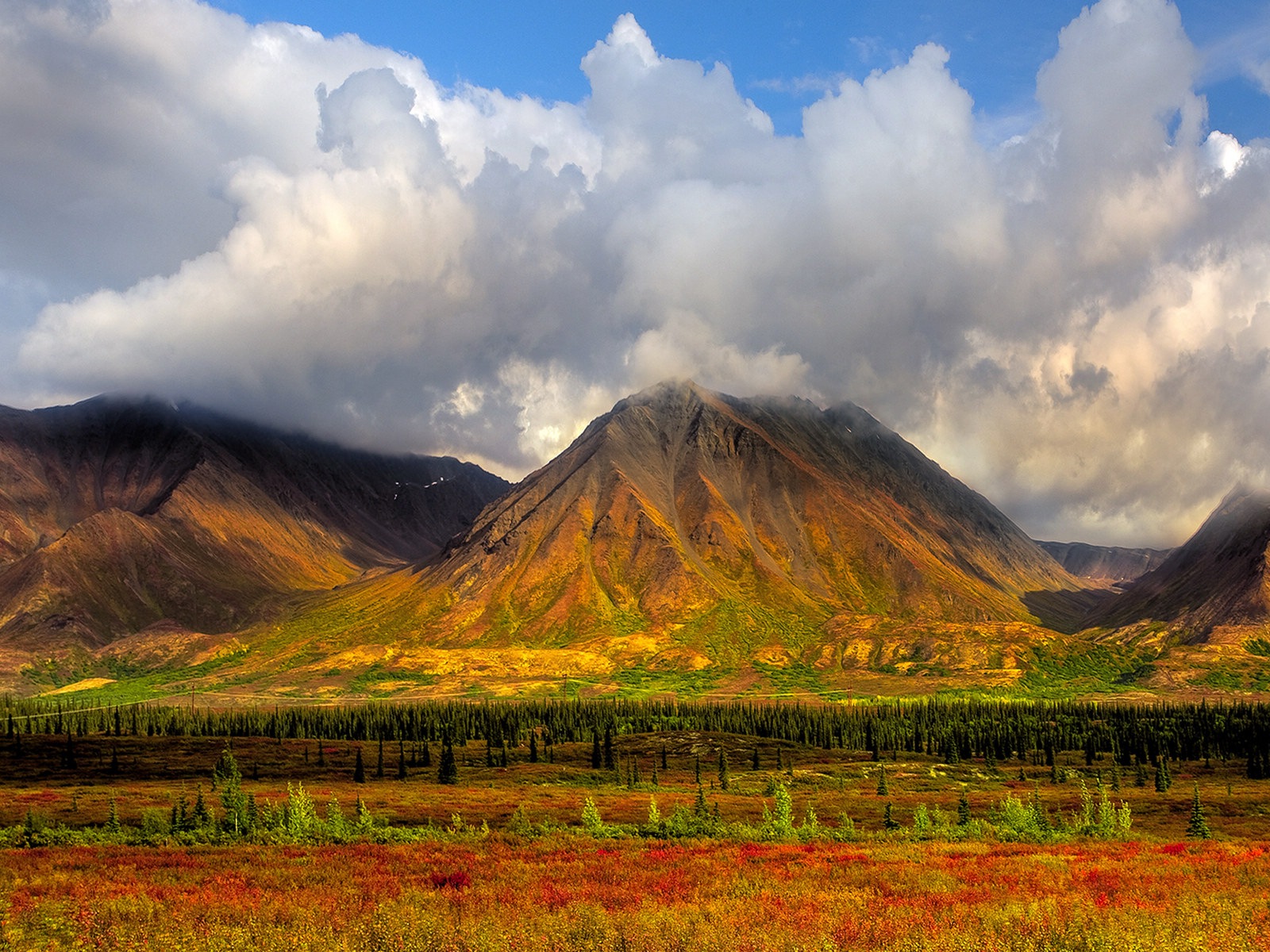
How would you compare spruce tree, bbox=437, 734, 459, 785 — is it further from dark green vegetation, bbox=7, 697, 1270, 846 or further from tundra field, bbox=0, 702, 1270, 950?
tundra field, bbox=0, 702, 1270, 950

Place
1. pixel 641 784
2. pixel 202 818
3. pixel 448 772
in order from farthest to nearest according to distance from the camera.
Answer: pixel 448 772 → pixel 641 784 → pixel 202 818

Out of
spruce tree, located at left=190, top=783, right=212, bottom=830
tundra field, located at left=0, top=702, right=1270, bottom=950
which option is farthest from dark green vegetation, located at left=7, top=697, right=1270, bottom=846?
tundra field, located at left=0, top=702, right=1270, bottom=950

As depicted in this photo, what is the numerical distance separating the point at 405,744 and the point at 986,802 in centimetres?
12779

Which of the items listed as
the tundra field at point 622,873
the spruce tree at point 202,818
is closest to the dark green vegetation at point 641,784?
the spruce tree at point 202,818

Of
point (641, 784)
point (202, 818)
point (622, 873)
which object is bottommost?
point (641, 784)

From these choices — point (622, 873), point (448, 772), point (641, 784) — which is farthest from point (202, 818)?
point (641, 784)

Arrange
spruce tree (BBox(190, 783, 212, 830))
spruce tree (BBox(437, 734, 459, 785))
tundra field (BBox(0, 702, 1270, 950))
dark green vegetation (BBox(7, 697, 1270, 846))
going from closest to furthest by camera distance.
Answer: tundra field (BBox(0, 702, 1270, 950)) < spruce tree (BBox(190, 783, 212, 830)) < dark green vegetation (BBox(7, 697, 1270, 846)) < spruce tree (BBox(437, 734, 459, 785))

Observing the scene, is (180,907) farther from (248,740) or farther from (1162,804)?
(248,740)

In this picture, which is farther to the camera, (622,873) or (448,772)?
(448,772)

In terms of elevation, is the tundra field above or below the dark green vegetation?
above

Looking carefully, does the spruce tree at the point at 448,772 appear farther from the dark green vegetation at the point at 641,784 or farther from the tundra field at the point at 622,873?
the tundra field at the point at 622,873

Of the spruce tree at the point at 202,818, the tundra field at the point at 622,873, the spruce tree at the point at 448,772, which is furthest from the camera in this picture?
the spruce tree at the point at 448,772

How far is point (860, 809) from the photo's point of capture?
3442 inches

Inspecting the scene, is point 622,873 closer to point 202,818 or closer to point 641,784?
point 202,818
